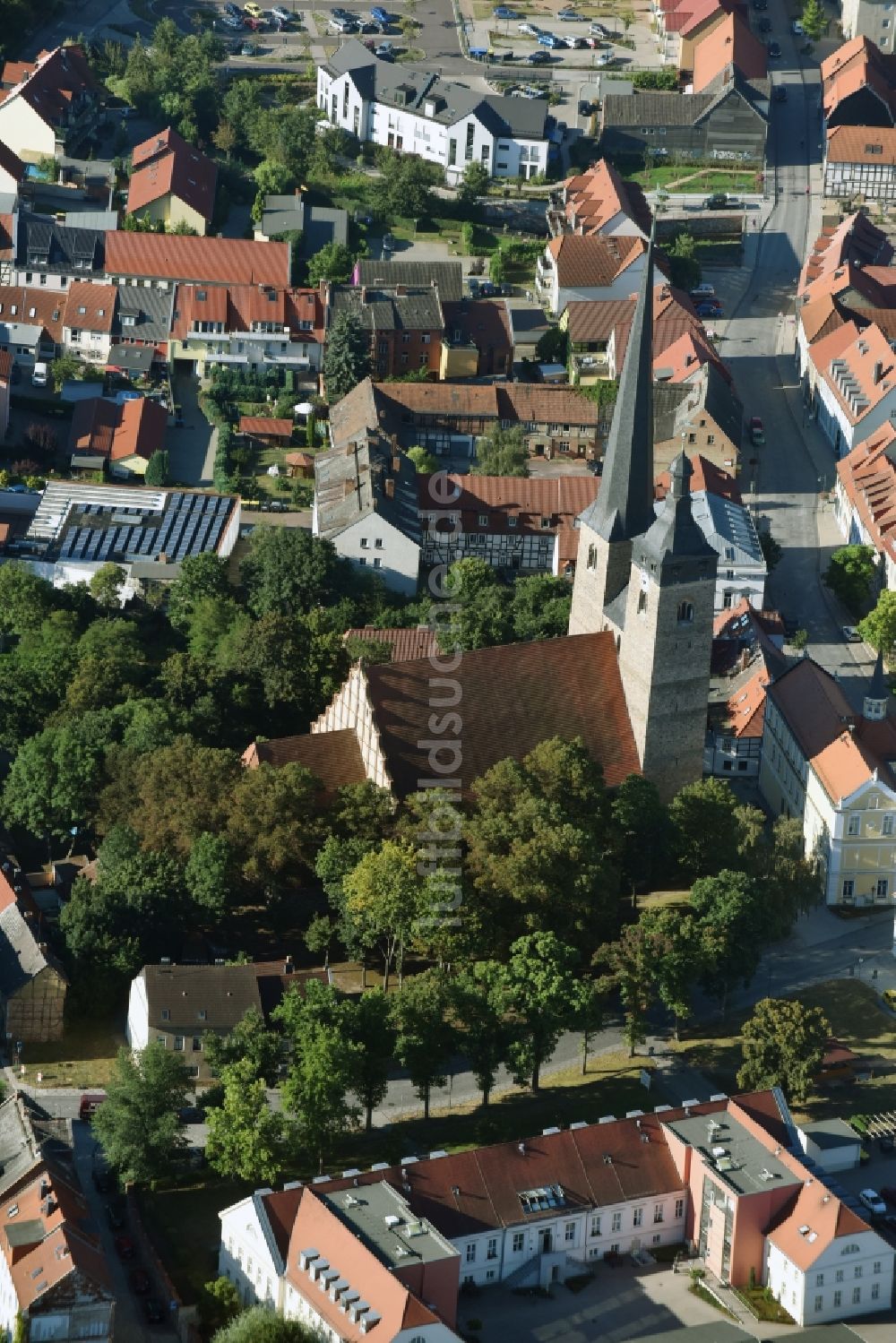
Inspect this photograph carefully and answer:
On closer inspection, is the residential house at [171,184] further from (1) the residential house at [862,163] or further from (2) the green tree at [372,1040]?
(2) the green tree at [372,1040]

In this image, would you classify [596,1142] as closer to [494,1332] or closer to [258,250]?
[494,1332]

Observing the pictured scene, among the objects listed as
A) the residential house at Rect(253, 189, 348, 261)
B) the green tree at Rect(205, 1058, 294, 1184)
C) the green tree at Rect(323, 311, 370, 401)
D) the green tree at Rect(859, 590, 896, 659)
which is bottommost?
the green tree at Rect(205, 1058, 294, 1184)

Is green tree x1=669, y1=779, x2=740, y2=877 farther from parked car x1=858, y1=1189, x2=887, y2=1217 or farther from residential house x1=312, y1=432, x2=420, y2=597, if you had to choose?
residential house x1=312, y1=432, x2=420, y2=597

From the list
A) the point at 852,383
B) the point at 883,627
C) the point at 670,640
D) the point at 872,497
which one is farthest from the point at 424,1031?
the point at 852,383

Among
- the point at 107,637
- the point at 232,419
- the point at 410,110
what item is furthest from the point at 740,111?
the point at 107,637

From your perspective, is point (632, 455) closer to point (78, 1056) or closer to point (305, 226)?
point (78, 1056)

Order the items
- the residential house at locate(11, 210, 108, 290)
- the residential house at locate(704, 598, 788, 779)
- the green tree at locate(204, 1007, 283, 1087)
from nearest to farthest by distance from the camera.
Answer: the green tree at locate(204, 1007, 283, 1087) < the residential house at locate(704, 598, 788, 779) < the residential house at locate(11, 210, 108, 290)

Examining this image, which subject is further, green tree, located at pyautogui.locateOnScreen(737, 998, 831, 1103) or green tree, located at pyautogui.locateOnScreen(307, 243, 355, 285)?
green tree, located at pyautogui.locateOnScreen(307, 243, 355, 285)

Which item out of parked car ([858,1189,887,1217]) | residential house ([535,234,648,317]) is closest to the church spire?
parked car ([858,1189,887,1217])
